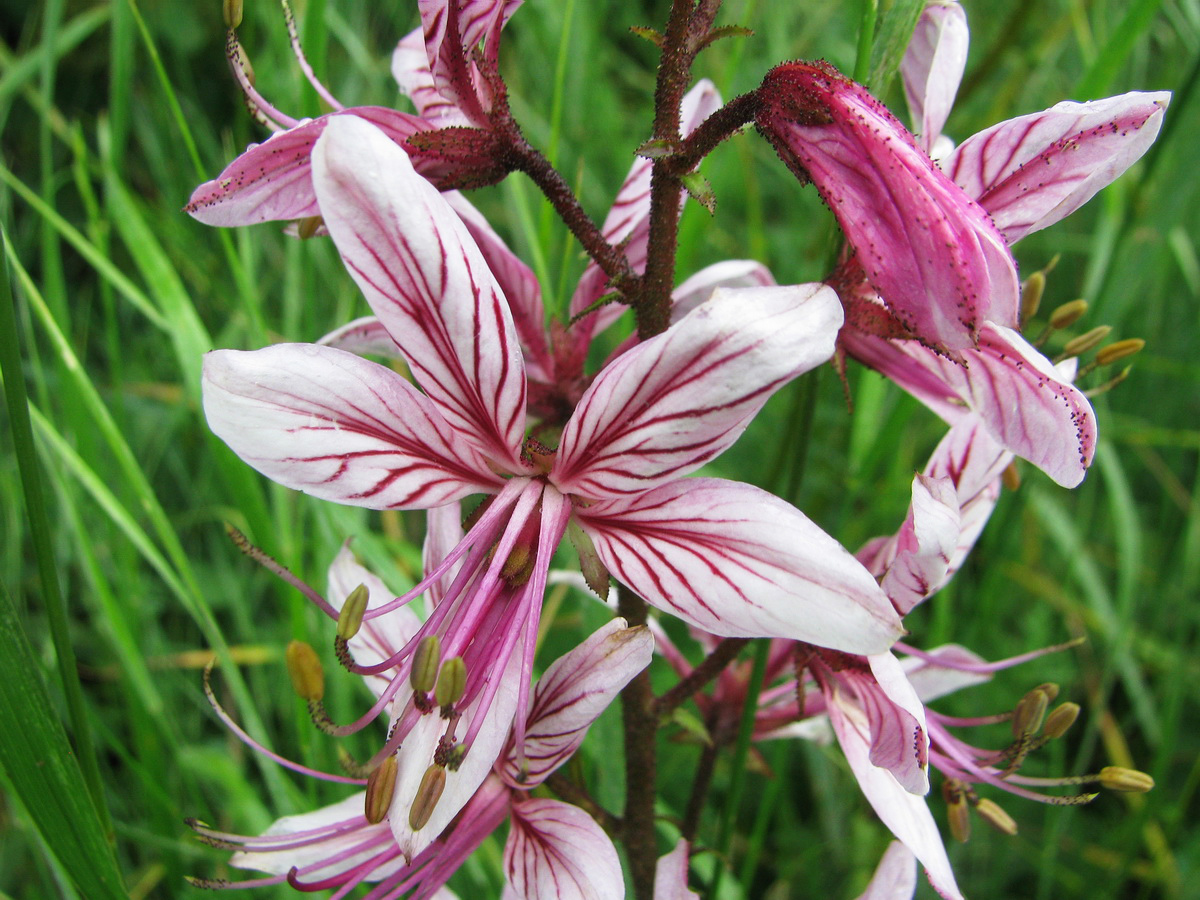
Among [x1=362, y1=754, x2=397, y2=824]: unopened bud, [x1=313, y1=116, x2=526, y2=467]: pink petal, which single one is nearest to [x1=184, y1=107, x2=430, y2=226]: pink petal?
[x1=313, y1=116, x2=526, y2=467]: pink petal

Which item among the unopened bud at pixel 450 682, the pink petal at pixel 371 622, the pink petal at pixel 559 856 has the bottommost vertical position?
the pink petal at pixel 559 856

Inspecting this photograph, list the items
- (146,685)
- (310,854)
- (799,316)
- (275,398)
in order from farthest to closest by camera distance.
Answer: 1. (146,685)
2. (310,854)
3. (275,398)
4. (799,316)

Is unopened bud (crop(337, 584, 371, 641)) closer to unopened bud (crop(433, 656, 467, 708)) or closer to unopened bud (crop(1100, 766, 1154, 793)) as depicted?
unopened bud (crop(433, 656, 467, 708))

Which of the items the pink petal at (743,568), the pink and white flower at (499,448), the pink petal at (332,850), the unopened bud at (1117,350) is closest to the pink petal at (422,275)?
the pink and white flower at (499,448)

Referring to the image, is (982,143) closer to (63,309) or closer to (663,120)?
(663,120)

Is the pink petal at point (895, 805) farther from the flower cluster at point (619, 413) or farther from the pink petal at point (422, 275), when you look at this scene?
the pink petal at point (422, 275)

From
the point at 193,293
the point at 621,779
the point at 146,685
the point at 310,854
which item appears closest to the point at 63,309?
the point at 146,685

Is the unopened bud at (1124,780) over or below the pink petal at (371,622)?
below
